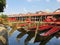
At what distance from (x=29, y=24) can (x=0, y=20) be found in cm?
43

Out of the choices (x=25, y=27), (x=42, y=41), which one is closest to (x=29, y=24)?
(x=25, y=27)

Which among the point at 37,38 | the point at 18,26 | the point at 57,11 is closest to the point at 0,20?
the point at 18,26

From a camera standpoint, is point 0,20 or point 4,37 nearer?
point 0,20

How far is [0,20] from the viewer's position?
9.75ft

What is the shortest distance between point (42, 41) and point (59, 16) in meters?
0.43

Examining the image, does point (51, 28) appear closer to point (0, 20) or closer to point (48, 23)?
point (48, 23)

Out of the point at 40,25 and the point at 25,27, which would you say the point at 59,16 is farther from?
the point at 25,27

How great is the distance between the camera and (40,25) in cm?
313

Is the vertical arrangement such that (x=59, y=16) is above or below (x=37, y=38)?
above

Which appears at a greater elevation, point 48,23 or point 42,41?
point 48,23

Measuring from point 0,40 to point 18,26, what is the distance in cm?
36

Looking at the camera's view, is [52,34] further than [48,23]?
A: No

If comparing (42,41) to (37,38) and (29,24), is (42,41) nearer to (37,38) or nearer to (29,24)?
(37,38)

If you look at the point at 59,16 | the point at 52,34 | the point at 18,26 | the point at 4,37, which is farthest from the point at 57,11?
the point at 4,37
